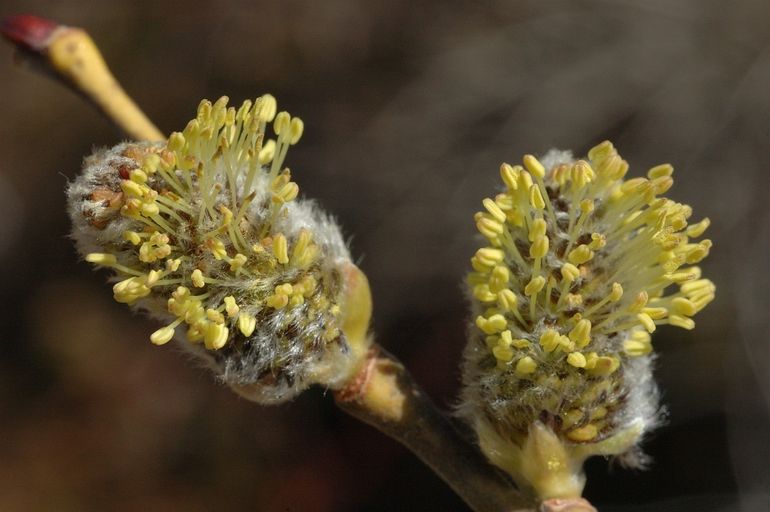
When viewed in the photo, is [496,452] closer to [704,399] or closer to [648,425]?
[648,425]

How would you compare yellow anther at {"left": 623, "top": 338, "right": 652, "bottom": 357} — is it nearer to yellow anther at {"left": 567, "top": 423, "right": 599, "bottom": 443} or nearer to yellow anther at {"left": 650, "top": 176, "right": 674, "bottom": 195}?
yellow anther at {"left": 567, "top": 423, "right": 599, "bottom": 443}

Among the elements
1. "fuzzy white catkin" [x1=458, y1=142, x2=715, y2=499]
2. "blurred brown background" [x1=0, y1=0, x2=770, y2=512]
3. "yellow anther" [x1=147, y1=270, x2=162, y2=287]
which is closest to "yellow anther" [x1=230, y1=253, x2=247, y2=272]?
"yellow anther" [x1=147, y1=270, x2=162, y2=287]

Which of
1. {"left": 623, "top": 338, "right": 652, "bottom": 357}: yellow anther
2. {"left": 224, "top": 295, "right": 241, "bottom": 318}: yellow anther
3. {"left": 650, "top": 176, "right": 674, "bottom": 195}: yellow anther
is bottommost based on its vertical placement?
{"left": 623, "top": 338, "right": 652, "bottom": 357}: yellow anther

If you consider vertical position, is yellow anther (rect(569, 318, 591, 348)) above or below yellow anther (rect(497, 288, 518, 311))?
below

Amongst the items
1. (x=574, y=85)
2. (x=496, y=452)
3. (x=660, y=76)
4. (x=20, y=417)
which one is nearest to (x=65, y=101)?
(x=20, y=417)

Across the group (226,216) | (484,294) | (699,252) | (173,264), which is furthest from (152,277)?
(699,252)

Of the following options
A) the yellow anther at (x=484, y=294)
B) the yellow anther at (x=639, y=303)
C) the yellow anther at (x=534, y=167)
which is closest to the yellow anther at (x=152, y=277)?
the yellow anther at (x=484, y=294)
